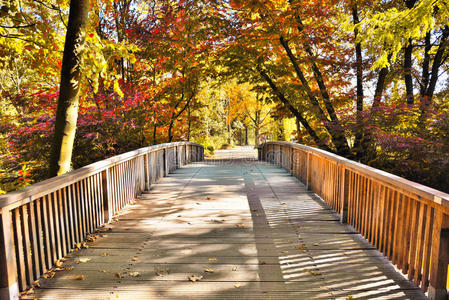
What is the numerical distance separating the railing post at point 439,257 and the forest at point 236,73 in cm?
405

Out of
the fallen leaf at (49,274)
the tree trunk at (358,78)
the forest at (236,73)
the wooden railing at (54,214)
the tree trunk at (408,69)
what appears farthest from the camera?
the tree trunk at (408,69)

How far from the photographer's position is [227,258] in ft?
11.4

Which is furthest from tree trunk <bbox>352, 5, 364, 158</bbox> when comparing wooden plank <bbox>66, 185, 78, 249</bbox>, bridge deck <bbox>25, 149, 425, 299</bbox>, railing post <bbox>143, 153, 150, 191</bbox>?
wooden plank <bbox>66, 185, 78, 249</bbox>

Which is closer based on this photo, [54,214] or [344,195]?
[54,214]

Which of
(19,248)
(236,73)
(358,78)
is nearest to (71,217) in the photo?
(19,248)

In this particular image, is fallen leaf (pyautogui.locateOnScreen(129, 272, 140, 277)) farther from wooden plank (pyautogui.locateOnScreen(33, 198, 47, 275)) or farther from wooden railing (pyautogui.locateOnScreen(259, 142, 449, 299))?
wooden railing (pyautogui.locateOnScreen(259, 142, 449, 299))

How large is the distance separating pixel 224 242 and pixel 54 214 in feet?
6.46

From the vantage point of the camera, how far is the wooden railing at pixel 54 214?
2.54 meters

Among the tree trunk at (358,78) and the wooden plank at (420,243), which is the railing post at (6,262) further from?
the tree trunk at (358,78)

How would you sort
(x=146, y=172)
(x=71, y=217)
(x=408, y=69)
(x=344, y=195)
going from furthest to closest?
(x=408, y=69)
(x=146, y=172)
(x=344, y=195)
(x=71, y=217)

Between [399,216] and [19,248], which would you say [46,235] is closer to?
[19,248]

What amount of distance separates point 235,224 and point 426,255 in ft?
8.31

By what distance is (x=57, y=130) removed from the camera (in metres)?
4.09

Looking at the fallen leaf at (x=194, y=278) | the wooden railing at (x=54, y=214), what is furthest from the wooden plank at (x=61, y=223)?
the fallen leaf at (x=194, y=278)
